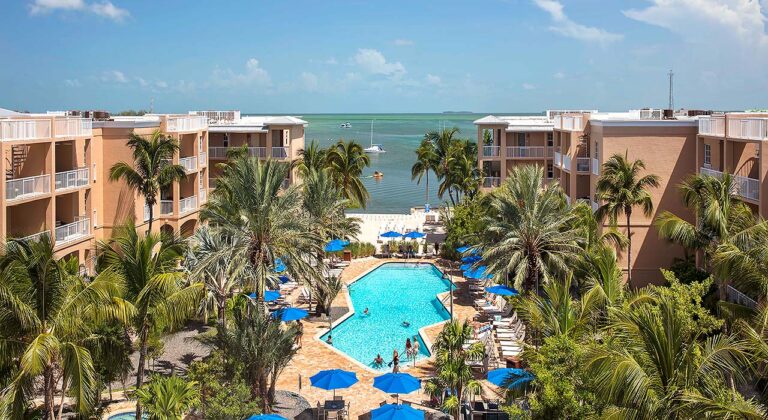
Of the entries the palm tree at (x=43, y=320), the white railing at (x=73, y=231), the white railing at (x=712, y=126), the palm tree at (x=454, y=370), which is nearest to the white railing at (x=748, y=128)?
the white railing at (x=712, y=126)

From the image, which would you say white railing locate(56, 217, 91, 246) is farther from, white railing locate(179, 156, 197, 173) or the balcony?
the balcony

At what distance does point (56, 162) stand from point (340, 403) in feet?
60.9

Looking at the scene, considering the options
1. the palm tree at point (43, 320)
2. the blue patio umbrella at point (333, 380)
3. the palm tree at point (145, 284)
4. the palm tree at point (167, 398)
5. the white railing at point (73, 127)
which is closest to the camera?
the palm tree at point (43, 320)

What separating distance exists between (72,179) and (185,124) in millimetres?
9689

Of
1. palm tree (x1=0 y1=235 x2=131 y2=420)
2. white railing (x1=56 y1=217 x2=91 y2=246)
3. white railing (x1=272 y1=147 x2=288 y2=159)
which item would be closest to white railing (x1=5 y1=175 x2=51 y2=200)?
white railing (x1=56 y1=217 x2=91 y2=246)

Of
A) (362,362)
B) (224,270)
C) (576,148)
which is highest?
(576,148)

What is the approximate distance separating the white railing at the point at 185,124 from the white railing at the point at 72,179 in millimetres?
6763

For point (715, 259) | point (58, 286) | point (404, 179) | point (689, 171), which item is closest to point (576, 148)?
point (689, 171)

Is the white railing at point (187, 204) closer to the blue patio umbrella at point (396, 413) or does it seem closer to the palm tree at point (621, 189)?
the palm tree at point (621, 189)

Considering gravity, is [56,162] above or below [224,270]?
above

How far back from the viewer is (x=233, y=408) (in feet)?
55.4

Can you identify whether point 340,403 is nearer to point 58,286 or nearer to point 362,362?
point 362,362

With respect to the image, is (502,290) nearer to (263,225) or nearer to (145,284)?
(263,225)

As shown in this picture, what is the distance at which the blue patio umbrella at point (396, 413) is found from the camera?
58.9 feet
